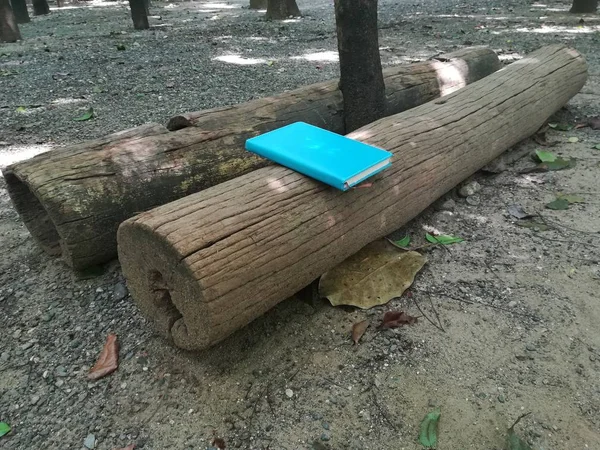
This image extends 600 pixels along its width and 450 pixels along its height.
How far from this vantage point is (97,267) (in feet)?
8.43

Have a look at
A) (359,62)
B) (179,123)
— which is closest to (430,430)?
(179,123)

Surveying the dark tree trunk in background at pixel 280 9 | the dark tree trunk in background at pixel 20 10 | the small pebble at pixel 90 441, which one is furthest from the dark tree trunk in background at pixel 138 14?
the small pebble at pixel 90 441

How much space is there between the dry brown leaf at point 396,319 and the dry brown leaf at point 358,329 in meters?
0.08

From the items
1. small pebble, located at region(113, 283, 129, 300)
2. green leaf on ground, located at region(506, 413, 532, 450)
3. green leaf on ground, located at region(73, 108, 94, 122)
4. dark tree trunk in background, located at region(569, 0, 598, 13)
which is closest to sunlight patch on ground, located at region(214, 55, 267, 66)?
green leaf on ground, located at region(73, 108, 94, 122)

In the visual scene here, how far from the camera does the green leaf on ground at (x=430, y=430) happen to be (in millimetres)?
1643

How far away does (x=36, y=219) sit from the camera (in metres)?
2.68

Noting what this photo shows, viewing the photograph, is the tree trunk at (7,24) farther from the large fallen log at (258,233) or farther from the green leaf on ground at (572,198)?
the green leaf on ground at (572,198)

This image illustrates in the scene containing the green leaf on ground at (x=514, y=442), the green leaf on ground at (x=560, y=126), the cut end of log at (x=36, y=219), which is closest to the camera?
the green leaf on ground at (x=514, y=442)

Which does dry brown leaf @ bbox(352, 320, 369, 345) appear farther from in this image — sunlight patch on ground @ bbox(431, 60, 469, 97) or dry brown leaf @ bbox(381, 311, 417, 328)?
sunlight patch on ground @ bbox(431, 60, 469, 97)

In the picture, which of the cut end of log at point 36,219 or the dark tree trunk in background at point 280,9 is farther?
the dark tree trunk in background at point 280,9

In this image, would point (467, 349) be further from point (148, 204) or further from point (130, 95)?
point (130, 95)

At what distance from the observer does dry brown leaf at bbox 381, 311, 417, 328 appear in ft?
6.94

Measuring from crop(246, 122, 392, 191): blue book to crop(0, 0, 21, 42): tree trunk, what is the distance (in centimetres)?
899

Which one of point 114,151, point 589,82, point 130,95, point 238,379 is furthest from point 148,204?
point 589,82
